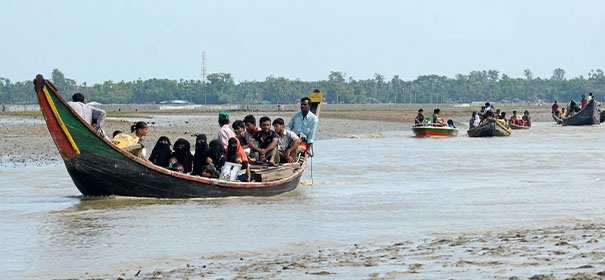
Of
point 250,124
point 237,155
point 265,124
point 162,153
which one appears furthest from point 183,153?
point 265,124

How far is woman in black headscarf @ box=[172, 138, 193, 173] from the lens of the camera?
45.4 feet

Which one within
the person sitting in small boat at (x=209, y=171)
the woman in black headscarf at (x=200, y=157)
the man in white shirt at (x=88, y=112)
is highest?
the man in white shirt at (x=88, y=112)

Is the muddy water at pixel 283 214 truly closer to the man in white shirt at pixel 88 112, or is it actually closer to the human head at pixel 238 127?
the man in white shirt at pixel 88 112

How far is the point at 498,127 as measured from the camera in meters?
35.3

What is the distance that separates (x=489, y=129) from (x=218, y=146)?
2332 centimetres

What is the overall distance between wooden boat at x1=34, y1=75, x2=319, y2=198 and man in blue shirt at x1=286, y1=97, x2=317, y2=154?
8.33ft

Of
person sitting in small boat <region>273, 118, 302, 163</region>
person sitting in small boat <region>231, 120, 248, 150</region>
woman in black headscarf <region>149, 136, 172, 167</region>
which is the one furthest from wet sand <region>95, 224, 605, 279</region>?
person sitting in small boat <region>273, 118, 302, 163</region>

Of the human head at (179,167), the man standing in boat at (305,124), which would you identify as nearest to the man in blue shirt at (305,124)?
the man standing in boat at (305,124)

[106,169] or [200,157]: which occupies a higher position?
[200,157]

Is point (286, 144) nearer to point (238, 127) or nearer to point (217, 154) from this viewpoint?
point (238, 127)

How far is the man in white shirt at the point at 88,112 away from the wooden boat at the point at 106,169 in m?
0.80

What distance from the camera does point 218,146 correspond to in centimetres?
1383

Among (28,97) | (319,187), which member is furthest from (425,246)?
(28,97)

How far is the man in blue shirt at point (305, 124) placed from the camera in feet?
53.9
